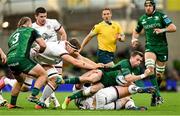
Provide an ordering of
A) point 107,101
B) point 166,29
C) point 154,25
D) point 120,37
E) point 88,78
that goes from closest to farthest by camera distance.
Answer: point 107,101 → point 88,78 → point 166,29 → point 154,25 → point 120,37

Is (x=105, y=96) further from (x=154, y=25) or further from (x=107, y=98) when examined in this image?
(x=154, y=25)

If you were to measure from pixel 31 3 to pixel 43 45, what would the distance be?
17.0 m

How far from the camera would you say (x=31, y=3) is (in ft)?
107

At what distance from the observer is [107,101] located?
15945mm

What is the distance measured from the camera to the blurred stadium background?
32438 millimetres

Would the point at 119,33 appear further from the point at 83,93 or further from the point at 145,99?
the point at 83,93

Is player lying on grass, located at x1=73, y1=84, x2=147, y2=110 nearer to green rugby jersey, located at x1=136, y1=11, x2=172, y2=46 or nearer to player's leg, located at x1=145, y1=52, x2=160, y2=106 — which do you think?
player's leg, located at x1=145, y1=52, x2=160, y2=106

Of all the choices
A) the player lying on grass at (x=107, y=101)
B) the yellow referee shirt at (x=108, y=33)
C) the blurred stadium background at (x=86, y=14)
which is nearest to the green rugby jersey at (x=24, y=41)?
the player lying on grass at (x=107, y=101)

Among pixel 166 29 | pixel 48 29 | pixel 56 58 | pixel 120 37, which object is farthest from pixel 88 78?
pixel 120 37

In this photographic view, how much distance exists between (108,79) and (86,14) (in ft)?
58.4

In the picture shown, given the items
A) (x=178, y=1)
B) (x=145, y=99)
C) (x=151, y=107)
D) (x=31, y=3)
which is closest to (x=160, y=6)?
(x=178, y=1)

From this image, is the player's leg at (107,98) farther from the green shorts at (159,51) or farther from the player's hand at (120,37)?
the player's hand at (120,37)

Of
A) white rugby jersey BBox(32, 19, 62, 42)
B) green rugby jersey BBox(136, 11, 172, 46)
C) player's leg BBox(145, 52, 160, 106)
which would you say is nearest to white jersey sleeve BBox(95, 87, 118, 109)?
player's leg BBox(145, 52, 160, 106)

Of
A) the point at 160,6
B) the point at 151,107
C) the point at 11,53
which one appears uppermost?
the point at 160,6
